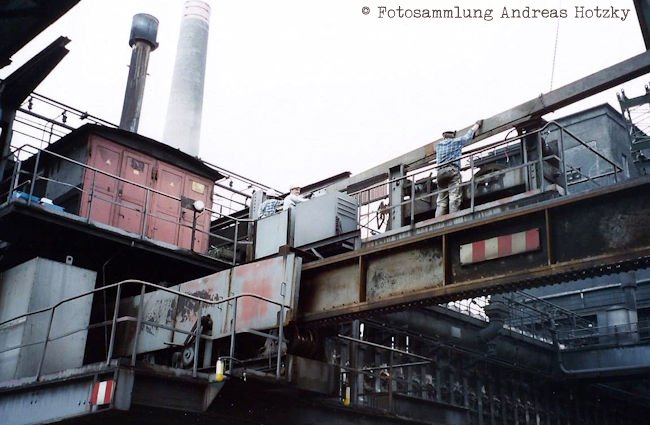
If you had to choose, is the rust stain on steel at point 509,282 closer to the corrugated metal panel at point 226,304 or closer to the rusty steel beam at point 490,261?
the rusty steel beam at point 490,261

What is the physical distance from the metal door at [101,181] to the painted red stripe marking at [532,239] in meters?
9.26

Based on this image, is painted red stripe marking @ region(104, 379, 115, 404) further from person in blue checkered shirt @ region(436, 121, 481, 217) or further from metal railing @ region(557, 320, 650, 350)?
metal railing @ region(557, 320, 650, 350)

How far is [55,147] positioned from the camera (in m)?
16.1

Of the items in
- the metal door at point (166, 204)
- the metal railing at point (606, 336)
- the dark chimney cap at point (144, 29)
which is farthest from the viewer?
the dark chimney cap at point (144, 29)

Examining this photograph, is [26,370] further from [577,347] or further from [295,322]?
[577,347]

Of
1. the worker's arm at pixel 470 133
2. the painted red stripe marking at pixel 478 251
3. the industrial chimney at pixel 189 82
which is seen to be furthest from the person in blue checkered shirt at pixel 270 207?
the industrial chimney at pixel 189 82

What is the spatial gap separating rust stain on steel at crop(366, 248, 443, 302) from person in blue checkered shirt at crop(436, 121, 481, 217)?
5.26ft

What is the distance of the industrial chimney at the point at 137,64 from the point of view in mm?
24297

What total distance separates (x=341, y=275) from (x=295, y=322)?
93 cm

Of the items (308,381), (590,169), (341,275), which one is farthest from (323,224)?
(590,169)

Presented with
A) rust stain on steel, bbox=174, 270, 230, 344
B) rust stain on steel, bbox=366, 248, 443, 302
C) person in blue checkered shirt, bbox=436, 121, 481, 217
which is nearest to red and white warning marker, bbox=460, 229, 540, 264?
rust stain on steel, bbox=366, 248, 443, 302

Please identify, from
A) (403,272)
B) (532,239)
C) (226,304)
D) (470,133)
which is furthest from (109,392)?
(470,133)

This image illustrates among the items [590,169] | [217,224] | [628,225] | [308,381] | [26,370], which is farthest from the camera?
[590,169]

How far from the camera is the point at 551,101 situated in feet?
36.0
